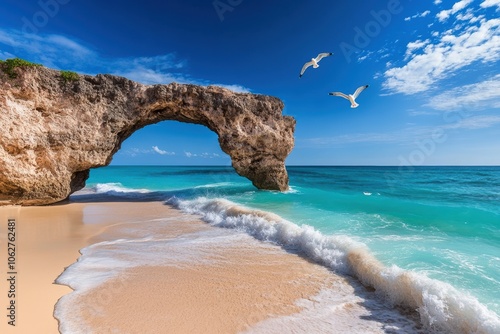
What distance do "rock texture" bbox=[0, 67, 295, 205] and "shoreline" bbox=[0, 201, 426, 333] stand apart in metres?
6.39

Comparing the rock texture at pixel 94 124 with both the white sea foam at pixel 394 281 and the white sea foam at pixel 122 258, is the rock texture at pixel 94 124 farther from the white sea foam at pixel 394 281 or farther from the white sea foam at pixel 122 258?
the white sea foam at pixel 394 281

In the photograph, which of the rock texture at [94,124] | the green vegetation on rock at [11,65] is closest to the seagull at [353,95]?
Result: the rock texture at [94,124]

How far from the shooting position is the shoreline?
3346 millimetres

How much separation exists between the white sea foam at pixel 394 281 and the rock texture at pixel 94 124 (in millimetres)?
9425

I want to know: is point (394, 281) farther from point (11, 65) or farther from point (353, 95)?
point (11, 65)

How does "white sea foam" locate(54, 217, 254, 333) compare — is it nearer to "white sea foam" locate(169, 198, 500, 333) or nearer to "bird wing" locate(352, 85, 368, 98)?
"white sea foam" locate(169, 198, 500, 333)

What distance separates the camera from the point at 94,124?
43.0 ft

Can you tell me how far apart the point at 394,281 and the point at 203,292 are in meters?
3.08

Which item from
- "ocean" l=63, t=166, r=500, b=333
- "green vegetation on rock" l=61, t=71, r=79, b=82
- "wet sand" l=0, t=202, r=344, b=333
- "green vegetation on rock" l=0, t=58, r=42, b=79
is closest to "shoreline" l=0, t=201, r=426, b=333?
"wet sand" l=0, t=202, r=344, b=333

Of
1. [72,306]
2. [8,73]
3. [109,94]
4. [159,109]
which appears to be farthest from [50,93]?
[72,306]

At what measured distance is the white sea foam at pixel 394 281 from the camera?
3.28m

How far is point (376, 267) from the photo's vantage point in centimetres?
462

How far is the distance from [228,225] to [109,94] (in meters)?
10.3

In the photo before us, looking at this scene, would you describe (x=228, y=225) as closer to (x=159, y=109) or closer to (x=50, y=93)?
(x=159, y=109)
